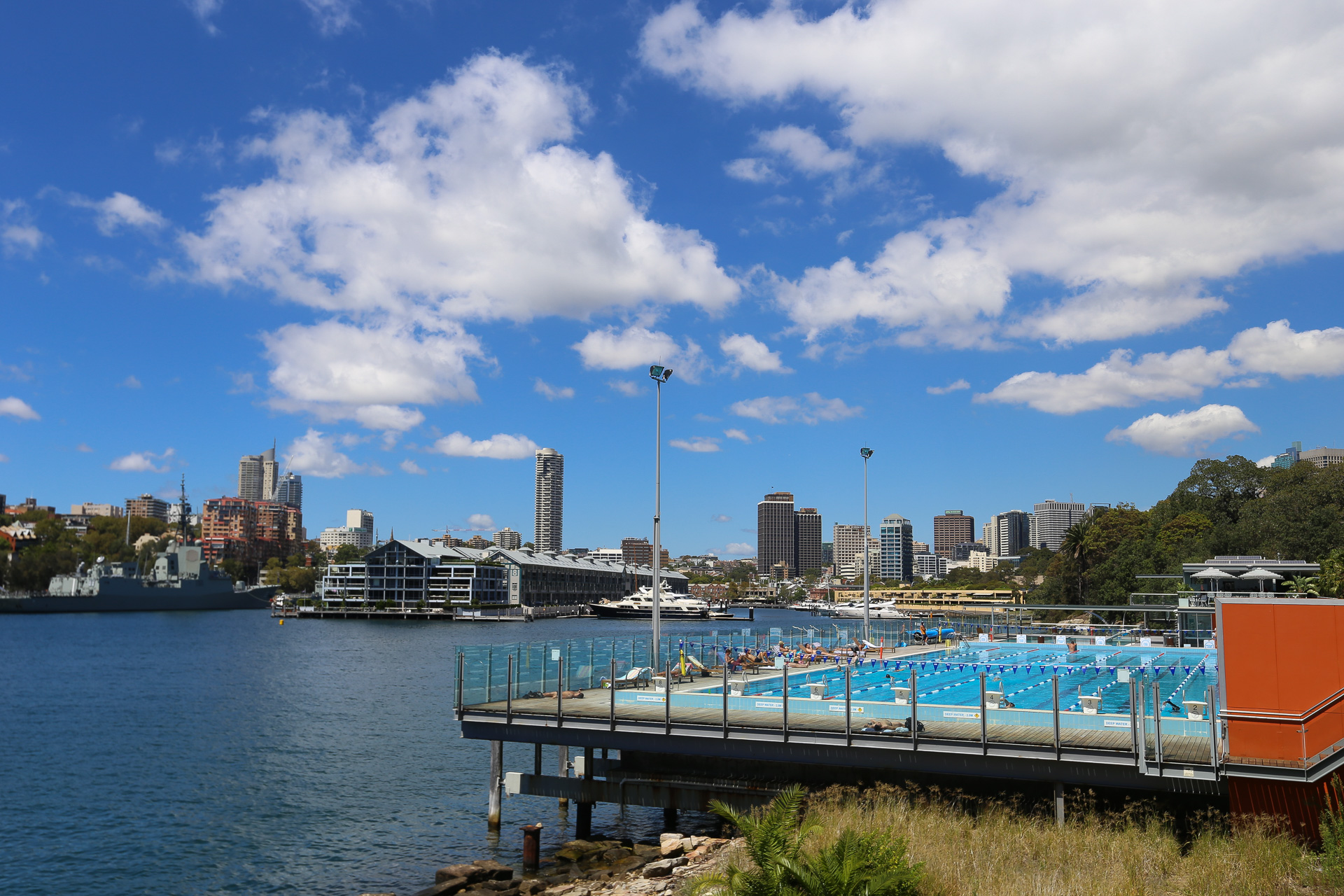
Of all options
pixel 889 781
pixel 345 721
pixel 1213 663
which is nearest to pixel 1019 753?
pixel 889 781

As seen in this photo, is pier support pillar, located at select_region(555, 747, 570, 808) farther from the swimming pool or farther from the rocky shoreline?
the swimming pool

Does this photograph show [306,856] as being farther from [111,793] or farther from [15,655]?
[15,655]

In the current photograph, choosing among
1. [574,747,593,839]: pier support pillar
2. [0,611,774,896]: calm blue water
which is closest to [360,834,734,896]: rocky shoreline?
[574,747,593,839]: pier support pillar

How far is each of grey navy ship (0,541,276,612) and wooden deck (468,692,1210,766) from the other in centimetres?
17645

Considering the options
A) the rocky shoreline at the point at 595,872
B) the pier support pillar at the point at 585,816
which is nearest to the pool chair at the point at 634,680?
the pier support pillar at the point at 585,816

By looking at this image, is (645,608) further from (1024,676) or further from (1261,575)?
(1261,575)

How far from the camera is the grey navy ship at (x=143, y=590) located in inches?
6417

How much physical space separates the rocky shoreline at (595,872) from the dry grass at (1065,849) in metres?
3.10

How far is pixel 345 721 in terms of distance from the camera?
135 feet

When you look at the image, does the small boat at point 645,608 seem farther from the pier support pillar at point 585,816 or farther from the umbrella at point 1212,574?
the pier support pillar at point 585,816

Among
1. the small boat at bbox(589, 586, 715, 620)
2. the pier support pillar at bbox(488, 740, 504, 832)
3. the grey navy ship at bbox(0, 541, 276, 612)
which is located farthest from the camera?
the small boat at bbox(589, 586, 715, 620)

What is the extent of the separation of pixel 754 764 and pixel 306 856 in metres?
11.4

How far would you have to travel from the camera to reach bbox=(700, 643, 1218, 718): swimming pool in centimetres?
1880

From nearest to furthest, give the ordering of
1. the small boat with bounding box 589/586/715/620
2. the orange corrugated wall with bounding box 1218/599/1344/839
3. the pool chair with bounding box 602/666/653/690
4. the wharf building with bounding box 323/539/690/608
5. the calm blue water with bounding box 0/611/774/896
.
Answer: the orange corrugated wall with bounding box 1218/599/1344/839, the calm blue water with bounding box 0/611/774/896, the pool chair with bounding box 602/666/653/690, the wharf building with bounding box 323/539/690/608, the small boat with bounding box 589/586/715/620
